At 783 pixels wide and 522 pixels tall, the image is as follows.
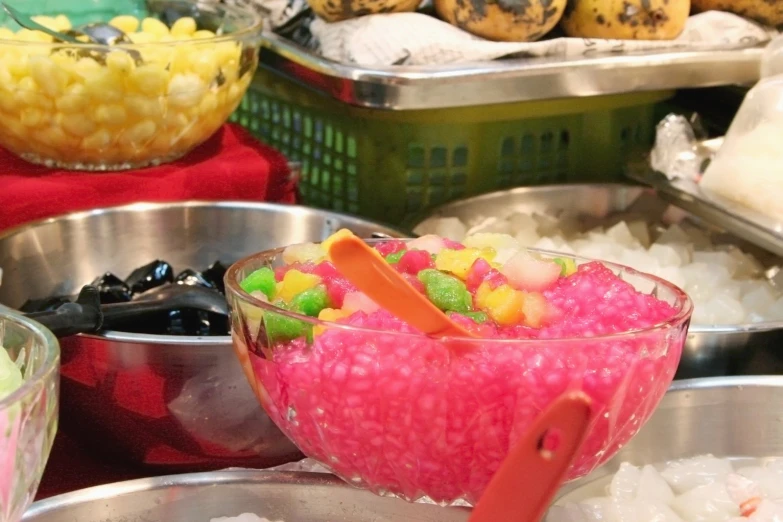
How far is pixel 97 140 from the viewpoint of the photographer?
1.21 meters

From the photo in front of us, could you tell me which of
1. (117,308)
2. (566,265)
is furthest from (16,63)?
(566,265)

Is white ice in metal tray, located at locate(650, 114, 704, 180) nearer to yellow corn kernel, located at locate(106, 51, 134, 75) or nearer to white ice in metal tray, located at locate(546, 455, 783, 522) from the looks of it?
white ice in metal tray, located at locate(546, 455, 783, 522)

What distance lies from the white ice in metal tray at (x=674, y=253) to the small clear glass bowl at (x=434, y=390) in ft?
2.05

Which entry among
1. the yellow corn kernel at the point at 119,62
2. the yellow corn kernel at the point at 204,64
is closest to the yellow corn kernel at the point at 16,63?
the yellow corn kernel at the point at 119,62

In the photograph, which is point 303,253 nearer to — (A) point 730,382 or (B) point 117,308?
(B) point 117,308

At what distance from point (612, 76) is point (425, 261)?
0.67m

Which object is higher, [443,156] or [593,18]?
[593,18]

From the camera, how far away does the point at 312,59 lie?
1.25 m

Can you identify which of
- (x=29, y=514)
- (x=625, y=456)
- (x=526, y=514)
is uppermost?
(x=526, y=514)

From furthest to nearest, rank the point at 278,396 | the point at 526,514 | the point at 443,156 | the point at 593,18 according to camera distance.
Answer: the point at 443,156 → the point at 593,18 → the point at 278,396 → the point at 526,514

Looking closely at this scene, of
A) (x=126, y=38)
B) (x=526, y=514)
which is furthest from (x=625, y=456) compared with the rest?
(x=126, y=38)

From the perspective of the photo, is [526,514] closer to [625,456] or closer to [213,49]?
[625,456]

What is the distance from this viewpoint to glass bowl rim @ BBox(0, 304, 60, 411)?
0.56m

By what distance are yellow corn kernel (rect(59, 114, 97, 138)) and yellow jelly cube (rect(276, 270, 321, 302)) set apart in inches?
22.8
